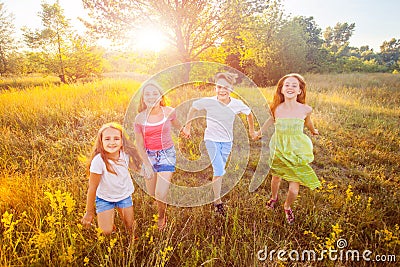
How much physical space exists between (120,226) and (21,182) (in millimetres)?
1584

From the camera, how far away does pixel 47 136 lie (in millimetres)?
4992

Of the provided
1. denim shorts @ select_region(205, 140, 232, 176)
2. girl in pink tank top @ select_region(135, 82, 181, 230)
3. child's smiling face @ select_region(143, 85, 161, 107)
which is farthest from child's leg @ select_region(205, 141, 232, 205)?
child's smiling face @ select_region(143, 85, 161, 107)

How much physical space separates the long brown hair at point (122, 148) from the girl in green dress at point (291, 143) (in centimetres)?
182

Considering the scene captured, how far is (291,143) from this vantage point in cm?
299

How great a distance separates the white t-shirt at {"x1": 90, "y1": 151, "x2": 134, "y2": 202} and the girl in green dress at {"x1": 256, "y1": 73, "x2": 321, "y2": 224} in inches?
76.8

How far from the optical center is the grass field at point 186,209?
85.3 inches

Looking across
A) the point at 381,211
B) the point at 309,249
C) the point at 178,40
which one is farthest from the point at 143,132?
the point at 178,40

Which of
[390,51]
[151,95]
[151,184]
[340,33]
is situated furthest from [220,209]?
[340,33]

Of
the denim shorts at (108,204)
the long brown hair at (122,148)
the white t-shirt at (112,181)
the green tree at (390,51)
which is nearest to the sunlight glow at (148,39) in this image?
the long brown hair at (122,148)

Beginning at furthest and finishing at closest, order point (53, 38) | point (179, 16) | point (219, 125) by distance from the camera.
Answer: point (53, 38), point (179, 16), point (219, 125)

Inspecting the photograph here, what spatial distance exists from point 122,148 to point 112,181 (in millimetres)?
369

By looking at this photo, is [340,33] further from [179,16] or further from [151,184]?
[151,184]

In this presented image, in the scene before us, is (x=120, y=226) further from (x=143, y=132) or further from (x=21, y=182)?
(x=21, y=182)

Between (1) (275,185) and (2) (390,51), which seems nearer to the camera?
(1) (275,185)
